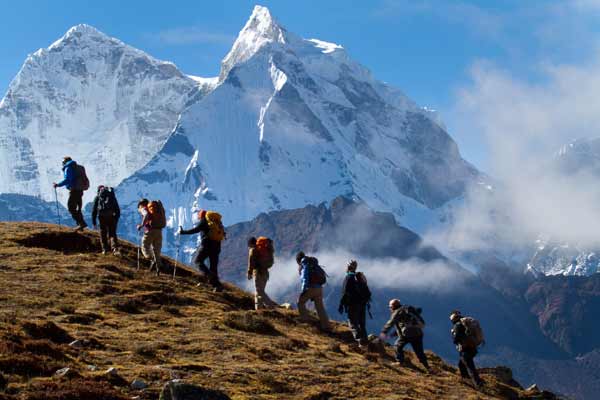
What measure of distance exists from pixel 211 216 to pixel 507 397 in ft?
35.7

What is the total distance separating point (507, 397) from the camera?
26688mm

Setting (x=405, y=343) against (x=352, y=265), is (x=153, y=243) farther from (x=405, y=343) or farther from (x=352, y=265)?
(x=405, y=343)

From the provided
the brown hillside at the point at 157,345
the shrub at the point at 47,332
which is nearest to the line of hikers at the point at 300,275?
the brown hillside at the point at 157,345

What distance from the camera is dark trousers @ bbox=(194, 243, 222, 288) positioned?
101 ft

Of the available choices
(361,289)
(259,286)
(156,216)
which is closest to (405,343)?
(361,289)

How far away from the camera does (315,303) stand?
28.8 meters

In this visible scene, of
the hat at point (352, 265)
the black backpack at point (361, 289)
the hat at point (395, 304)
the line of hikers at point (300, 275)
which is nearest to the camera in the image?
the line of hikers at point (300, 275)

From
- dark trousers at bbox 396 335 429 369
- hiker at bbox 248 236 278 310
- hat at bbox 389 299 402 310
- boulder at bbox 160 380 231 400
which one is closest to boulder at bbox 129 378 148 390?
→ boulder at bbox 160 380 231 400

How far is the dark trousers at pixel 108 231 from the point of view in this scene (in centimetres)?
3272

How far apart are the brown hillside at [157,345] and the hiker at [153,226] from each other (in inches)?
31.3

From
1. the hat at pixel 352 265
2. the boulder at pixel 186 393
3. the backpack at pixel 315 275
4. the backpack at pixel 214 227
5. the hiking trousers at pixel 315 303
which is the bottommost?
the boulder at pixel 186 393

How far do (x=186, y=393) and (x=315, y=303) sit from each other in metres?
13.7

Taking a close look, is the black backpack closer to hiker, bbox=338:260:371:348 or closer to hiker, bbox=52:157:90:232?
hiker, bbox=338:260:371:348

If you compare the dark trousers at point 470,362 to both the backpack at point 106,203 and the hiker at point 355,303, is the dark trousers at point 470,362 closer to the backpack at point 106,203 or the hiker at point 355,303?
the hiker at point 355,303
